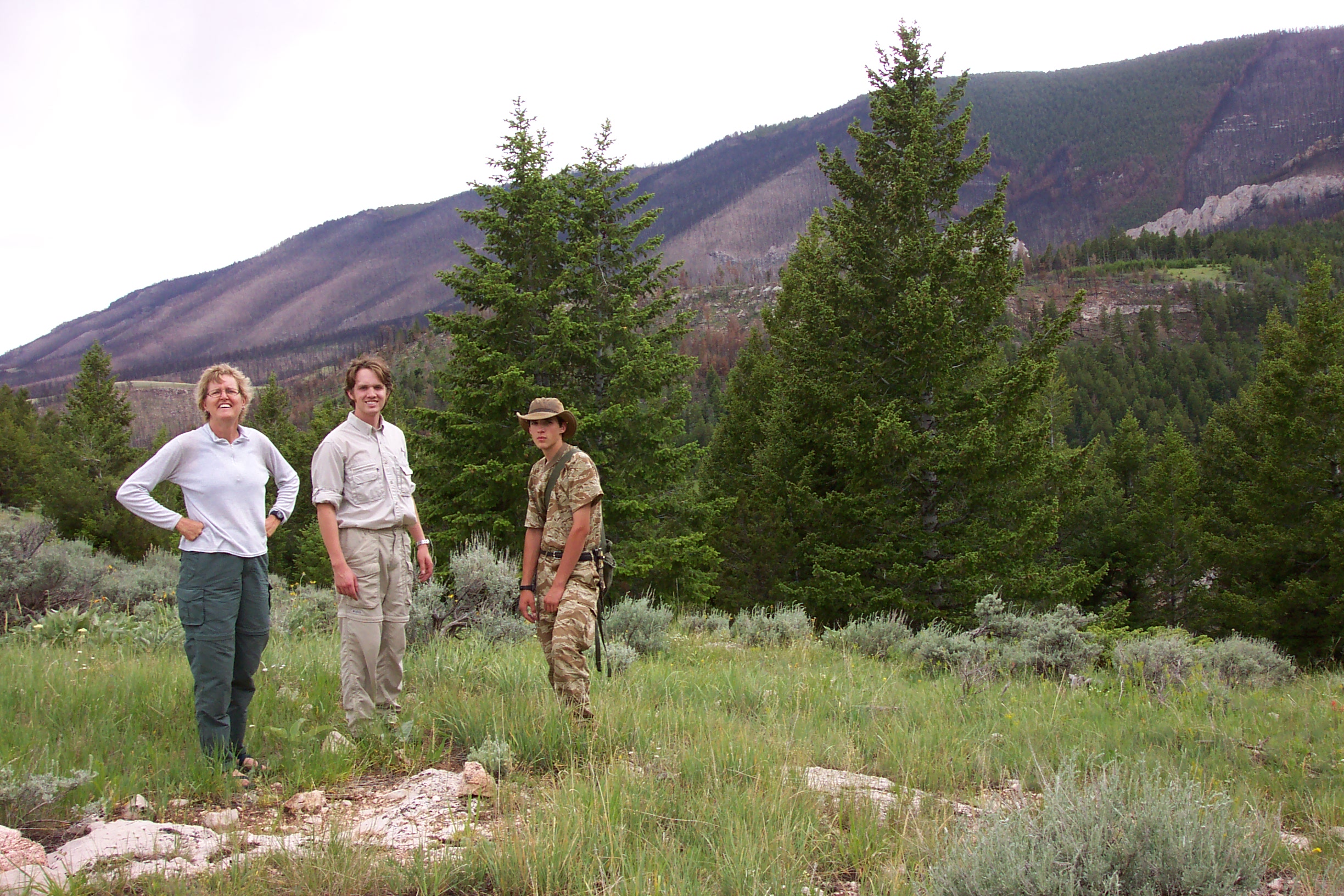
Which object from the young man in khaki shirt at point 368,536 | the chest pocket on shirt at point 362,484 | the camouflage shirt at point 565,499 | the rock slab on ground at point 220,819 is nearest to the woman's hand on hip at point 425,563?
the young man in khaki shirt at point 368,536

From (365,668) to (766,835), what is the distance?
2564 mm

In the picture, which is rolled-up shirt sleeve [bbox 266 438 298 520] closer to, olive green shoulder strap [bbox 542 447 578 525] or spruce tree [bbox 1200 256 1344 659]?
olive green shoulder strap [bbox 542 447 578 525]

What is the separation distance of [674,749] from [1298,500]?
24.7 meters

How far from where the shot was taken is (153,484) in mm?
3729

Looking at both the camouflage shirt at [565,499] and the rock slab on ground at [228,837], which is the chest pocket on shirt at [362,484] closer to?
the camouflage shirt at [565,499]

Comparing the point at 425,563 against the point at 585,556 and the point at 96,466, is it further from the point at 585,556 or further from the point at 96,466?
the point at 96,466

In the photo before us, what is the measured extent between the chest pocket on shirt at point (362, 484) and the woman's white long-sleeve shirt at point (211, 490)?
1.48ft

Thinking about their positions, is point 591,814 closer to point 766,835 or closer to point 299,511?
point 766,835

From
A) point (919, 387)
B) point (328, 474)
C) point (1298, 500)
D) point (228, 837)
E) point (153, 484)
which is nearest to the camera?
point (228, 837)

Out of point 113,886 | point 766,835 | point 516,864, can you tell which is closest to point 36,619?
point 113,886

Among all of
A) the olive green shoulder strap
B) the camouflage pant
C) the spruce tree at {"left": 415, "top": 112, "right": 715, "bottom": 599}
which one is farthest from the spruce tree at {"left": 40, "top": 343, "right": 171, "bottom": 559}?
the camouflage pant

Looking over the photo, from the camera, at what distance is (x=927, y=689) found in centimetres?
593

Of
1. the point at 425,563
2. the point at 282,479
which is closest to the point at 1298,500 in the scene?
the point at 425,563

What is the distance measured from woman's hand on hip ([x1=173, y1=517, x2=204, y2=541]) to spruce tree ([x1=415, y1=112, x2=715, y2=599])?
12.0m
